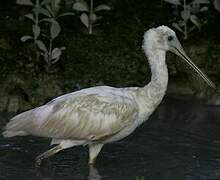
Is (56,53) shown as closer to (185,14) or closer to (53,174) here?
(185,14)

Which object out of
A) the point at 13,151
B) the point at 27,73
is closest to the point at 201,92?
the point at 27,73

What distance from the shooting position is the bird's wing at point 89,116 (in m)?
8.20

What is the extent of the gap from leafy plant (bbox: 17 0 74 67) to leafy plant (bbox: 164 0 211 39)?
69.0 inches

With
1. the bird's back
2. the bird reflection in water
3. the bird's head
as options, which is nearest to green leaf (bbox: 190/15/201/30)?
the bird's head

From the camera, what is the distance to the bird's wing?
820 cm

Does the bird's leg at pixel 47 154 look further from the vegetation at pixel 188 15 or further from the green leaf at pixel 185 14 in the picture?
the green leaf at pixel 185 14

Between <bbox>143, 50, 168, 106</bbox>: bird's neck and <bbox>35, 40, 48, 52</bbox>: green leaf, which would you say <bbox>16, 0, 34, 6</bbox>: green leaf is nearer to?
<bbox>35, 40, 48, 52</bbox>: green leaf

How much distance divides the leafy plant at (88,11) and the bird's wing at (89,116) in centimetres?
350

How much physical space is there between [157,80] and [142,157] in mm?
911

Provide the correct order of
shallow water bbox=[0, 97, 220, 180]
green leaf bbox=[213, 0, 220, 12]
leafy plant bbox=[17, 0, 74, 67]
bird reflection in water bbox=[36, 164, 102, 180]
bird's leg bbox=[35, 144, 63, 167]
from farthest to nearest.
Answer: green leaf bbox=[213, 0, 220, 12] < leafy plant bbox=[17, 0, 74, 67] < bird's leg bbox=[35, 144, 63, 167] < shallow water bbox=[0, 97, 220, 180] < bird reflection in water bbox=[36, 164, 102, 180]

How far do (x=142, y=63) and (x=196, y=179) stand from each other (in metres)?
4.13

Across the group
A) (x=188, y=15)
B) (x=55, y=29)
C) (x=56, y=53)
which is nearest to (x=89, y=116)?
(x=56, y=53)

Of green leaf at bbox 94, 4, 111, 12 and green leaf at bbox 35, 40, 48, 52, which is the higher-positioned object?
green leaf at bbox 94, 4, 111, 12

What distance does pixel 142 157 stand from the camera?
873 centimetres
